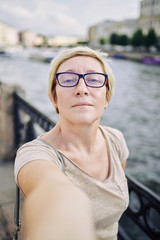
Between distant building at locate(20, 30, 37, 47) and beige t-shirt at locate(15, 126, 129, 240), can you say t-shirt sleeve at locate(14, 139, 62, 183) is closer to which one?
beige t-shirt at locate(15, 126, 129, 240)

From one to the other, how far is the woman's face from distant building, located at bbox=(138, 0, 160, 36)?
75.2 m

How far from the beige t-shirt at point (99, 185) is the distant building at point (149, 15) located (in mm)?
75342

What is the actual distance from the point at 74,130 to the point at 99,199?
386 mm

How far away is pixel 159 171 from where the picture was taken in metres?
8.29

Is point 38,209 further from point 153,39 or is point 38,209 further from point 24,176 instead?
point 153,39

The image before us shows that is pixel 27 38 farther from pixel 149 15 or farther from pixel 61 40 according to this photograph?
pixel 149 15

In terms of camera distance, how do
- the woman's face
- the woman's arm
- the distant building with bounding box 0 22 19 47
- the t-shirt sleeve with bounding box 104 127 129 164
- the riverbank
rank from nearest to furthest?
1. the woman's arm
2. the woman's face
3. the t-shirt sleeve with bounding box 104 127 129 164
4. the riverbank
5. the distant building with bounding box 0 22 19 47

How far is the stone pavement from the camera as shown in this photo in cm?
220

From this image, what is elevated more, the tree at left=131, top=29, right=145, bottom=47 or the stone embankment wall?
the tree at left=131, top=29, right=145, bottom=47

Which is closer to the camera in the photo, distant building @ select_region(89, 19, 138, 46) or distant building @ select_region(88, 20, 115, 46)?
distant building @ select_region(89, 19, 138, 46)

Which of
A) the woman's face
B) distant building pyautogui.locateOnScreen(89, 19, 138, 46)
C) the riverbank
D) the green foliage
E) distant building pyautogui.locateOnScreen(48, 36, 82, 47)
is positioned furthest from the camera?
distant building pyautogui.locateOnScreen(48, 36, 82, 47)

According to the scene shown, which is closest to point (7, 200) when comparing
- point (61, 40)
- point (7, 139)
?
point (7, 139)

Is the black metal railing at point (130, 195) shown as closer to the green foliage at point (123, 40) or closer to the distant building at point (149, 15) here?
the green foliage at point (123, 40)

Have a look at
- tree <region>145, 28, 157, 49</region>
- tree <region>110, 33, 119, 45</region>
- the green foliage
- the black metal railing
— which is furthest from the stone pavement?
tree <region>110, 33, 119, 45</region>
